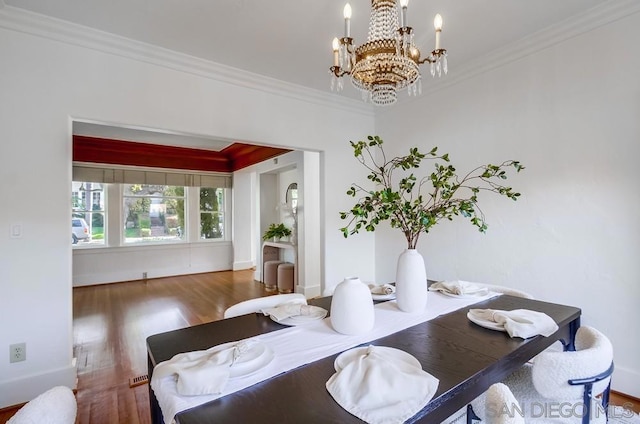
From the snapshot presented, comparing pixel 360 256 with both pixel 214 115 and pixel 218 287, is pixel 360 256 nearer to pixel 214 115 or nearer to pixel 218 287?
pixel 214 115

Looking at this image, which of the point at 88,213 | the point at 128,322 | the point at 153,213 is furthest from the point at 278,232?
the point at 88,213

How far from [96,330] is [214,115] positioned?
2.76 meters

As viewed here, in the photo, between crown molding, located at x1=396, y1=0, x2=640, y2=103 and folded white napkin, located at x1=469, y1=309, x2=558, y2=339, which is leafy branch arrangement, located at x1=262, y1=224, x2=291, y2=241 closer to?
crown molding, located at x1=396, y1=0, x2=640, y2=103

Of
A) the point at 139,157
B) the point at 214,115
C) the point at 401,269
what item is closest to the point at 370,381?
the point at 401,269

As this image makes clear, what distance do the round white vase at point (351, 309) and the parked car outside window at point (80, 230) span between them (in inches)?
239

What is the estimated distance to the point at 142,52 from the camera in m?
2.54

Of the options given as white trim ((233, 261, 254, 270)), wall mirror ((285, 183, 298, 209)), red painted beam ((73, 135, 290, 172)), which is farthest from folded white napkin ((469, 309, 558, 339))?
white trim ((233, 261, 254, 270))

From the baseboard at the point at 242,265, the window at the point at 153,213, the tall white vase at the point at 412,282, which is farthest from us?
the baseboard at the point at 242,265

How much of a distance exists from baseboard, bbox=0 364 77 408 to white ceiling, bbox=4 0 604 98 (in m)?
2.48

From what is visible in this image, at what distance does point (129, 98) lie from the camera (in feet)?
8.21

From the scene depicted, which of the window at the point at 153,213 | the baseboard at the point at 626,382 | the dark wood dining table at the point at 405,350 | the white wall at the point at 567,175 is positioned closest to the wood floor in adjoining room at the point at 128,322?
the window at the point at 153,213

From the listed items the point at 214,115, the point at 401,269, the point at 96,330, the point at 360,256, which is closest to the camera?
the point at 401,269

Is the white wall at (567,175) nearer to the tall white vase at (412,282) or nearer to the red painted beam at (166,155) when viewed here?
the tall white vase at (412,282)

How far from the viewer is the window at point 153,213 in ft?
19.9
